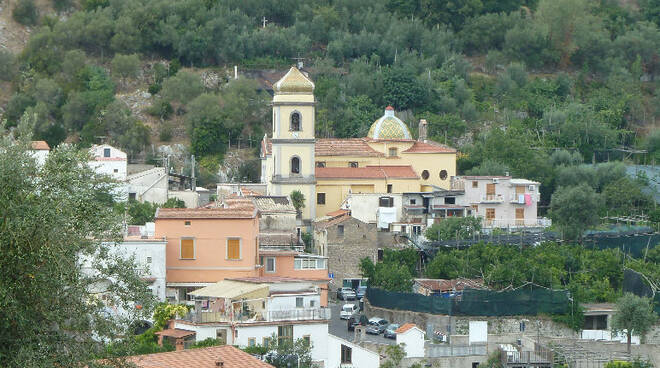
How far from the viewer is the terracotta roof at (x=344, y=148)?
70312 mm

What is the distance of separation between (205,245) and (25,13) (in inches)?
1759

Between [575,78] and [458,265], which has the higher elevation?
[575,78]

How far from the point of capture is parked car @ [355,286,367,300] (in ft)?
186

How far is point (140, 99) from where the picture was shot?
84.0 meters

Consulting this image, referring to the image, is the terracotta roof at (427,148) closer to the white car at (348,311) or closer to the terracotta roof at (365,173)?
the terracotta roof at (365,173)

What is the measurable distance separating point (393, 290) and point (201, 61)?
35845 mm

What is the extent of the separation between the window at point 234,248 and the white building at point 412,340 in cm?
593

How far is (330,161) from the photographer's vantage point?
7025 cm

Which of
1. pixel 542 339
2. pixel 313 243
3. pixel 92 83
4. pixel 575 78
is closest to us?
pixel 542 339

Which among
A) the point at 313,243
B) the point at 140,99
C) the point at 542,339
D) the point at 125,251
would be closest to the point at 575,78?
the point at 140,99

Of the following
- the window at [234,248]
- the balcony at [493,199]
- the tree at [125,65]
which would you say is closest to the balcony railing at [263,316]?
the window at [234,248]

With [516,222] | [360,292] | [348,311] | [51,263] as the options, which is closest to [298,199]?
[516,222]

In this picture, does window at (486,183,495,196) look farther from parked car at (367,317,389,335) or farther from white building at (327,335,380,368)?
white building at (327,335,380,368)

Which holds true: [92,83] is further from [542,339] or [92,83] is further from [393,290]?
[542,339]
